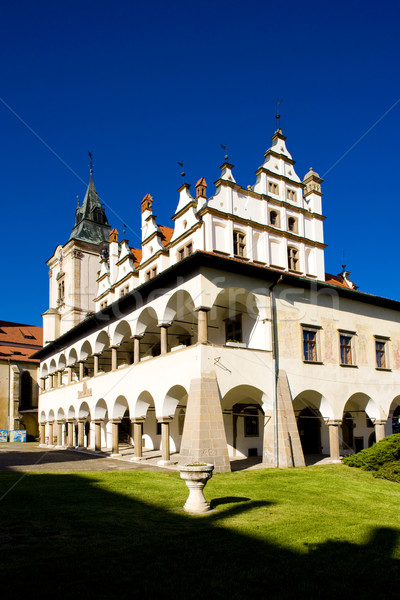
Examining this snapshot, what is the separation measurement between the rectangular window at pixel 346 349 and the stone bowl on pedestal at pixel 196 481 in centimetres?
1608

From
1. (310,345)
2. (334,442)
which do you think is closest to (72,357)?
(310,345)

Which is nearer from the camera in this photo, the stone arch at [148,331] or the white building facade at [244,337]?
the white building facade at [244,337]

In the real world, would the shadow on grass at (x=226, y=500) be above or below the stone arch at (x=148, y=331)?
below

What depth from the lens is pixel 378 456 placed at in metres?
20.4

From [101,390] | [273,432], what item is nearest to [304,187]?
[273,432]

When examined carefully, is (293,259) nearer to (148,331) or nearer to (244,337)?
(244,337)

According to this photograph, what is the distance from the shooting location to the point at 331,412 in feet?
78.1

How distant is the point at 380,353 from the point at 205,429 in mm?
14437

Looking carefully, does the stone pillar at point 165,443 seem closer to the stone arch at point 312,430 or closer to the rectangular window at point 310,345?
the rectangular window at point 310,345

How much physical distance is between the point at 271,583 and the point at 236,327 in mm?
18209

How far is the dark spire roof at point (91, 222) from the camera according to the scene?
4925cm

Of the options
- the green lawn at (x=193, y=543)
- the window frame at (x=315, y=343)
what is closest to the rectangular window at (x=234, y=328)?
the window frame at (x=315, y=343)

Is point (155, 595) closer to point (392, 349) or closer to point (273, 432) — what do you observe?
point (273, 432)

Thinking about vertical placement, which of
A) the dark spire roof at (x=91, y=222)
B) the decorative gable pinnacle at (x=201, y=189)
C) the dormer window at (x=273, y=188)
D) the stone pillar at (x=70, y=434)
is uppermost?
the dark spire roof at (x=91, y=222)
